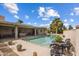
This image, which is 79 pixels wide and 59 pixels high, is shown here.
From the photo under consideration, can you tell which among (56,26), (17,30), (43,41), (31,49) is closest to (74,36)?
(56,26)

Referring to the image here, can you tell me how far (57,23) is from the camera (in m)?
2.03

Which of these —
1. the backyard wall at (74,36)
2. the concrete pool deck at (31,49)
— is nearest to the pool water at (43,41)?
the concrete pool deck at (31,49)

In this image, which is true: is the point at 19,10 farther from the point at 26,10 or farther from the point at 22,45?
the point at 22,45

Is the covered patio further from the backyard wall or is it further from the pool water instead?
the backyard wall

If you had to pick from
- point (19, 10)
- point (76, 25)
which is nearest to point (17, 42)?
point (19, 10)

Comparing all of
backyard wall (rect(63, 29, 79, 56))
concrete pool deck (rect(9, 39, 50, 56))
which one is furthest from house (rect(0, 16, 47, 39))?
backyard wall (rect(63, 29, 79, 56))

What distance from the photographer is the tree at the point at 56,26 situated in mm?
2031

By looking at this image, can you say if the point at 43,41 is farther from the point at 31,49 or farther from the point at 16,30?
the point at 16,30

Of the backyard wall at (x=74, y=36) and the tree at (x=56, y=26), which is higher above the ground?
the tree at (x=56, y=26)

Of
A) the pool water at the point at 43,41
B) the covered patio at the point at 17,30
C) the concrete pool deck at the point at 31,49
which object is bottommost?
the concrete pool deck at the point at 31,49

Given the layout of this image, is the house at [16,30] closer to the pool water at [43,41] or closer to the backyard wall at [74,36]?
the pool water at [43,41]

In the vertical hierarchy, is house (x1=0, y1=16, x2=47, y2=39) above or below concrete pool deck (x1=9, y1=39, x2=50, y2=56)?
above

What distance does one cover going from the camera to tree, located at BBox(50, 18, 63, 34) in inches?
80.0

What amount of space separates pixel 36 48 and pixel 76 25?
1.94 ft
